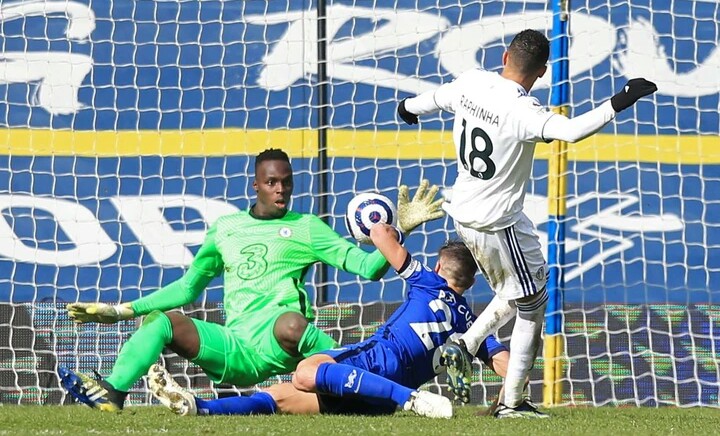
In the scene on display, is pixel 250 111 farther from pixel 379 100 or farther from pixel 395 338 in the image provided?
pixel 395 338

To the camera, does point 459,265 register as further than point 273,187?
No

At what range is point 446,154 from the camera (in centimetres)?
800

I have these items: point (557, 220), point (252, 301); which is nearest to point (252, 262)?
point (252, 301)

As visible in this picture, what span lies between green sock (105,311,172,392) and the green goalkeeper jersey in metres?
0.46

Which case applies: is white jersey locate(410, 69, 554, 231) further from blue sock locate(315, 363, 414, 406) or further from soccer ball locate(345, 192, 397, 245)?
blue sock locate(315, 363, 414, 406)

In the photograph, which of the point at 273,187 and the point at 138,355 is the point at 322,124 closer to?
the point at 273,187

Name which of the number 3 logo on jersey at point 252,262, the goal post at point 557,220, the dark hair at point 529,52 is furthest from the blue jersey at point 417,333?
the goal post at point 557,220

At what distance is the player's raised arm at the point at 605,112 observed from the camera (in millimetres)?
4621

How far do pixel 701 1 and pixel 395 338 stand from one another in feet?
11.8

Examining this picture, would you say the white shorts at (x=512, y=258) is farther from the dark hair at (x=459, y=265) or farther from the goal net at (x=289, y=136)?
the goal net at (x=289, y=136)

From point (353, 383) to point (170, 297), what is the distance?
1.36m

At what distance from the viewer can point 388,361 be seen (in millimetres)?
5496

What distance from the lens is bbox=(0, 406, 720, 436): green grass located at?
4.50 m

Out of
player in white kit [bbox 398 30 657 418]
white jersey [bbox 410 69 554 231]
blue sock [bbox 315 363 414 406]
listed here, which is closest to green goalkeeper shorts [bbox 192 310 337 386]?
blue sock [bbox 315 363 414 406]
